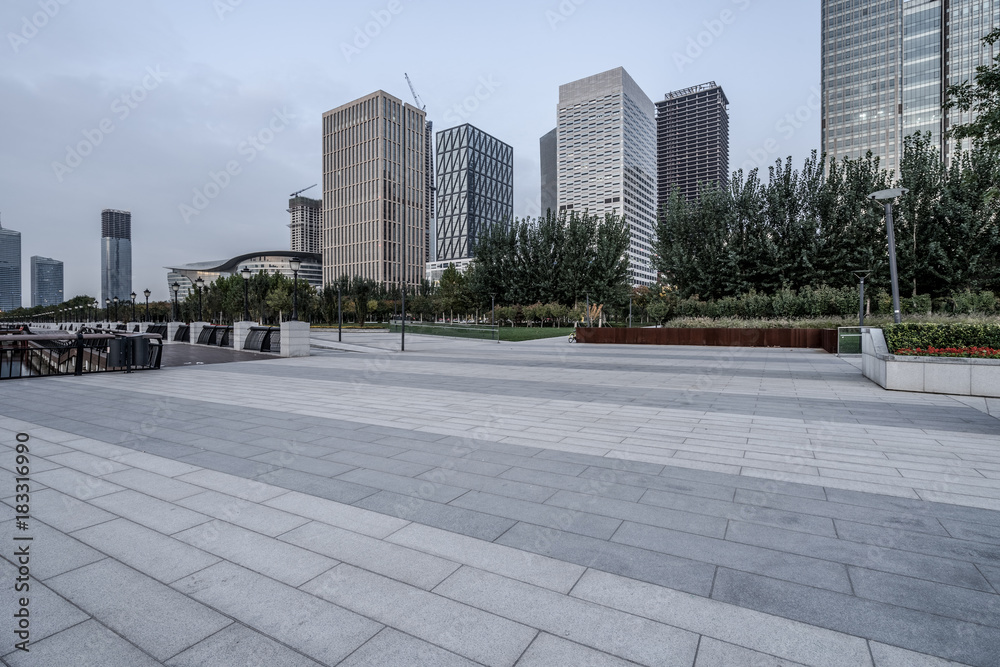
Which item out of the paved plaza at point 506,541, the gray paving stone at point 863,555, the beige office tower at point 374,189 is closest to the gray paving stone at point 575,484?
the paved plaza at point 506,541

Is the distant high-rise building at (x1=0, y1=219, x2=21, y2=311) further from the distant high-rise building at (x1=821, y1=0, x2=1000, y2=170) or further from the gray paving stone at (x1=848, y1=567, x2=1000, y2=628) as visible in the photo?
the distant high-rise building at (x1=821, y1=0, x2=1000, y2=170)

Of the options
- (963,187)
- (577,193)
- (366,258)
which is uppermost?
(577,193)

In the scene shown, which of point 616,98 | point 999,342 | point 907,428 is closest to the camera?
point 907,428

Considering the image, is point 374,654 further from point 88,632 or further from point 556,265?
point 556,265

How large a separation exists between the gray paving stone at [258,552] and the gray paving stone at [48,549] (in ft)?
1.74

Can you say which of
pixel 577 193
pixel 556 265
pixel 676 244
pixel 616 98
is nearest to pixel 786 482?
→ pixel 676 244

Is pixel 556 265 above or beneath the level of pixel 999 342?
above

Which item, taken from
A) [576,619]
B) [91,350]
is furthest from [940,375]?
[91,350]

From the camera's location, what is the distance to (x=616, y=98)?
15762cm

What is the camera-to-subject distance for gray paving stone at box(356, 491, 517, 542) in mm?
3499

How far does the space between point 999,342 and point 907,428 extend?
20.6ft

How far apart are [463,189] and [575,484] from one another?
186 metres

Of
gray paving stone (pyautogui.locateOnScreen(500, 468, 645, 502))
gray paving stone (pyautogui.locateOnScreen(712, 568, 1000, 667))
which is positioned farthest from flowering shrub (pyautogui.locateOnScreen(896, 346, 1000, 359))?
gray paving stone (pyautogui.locateOnScreen(712, 568, 1000, 667))

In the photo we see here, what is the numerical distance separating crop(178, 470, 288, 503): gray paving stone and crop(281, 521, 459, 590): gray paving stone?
91 cm
